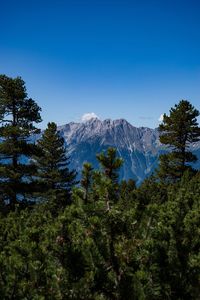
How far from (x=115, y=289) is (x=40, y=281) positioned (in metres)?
1.17

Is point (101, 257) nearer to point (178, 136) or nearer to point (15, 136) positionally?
point (15, 136)

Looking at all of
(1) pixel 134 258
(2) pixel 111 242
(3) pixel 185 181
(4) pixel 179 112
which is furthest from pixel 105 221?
(4) pixel 179 112

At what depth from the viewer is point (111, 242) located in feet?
17.2

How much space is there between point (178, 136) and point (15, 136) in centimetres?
1619

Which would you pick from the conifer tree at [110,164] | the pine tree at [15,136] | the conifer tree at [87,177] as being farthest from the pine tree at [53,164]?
the conifer tree at [110,164]

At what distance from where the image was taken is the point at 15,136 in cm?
2880

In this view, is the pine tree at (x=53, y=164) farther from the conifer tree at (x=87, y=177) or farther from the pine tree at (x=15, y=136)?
the conifer tree at (x=87, y=177)

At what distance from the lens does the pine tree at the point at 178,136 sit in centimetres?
3494

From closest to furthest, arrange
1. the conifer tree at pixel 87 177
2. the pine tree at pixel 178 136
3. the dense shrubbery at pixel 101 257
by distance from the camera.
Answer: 1. the dense shrubbery at pixel 101 257
2. the conifer tree at pixel 87 177
3. the pine tree at pixel 178 136

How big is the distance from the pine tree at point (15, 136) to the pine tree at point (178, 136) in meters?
13.5

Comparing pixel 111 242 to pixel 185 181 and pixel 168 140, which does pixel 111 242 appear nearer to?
pixel 185 181

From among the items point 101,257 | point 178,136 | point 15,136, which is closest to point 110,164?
point 101,257

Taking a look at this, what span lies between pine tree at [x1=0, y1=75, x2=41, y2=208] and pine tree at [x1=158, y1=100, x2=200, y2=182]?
13.5 m

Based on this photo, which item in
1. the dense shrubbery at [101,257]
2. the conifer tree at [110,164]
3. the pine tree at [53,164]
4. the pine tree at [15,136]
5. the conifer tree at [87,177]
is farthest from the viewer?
the pine tree at [53,164]
